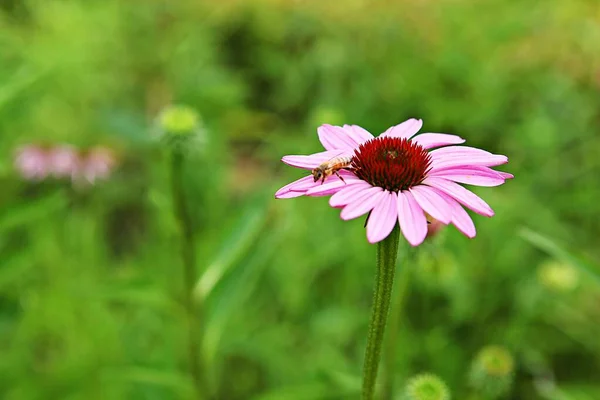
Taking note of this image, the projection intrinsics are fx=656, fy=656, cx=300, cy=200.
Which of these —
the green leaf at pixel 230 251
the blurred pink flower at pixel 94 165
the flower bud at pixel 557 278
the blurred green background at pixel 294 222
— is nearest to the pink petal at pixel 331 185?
the blurred green background at pixel 294 222

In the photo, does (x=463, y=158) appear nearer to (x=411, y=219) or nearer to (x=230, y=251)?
(x=411, y=219)

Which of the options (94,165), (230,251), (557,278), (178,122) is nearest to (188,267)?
(230,251)

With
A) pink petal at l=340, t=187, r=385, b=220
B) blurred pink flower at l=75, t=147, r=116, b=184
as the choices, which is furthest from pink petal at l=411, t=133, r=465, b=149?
blurred pink flower at l=75, t=147, r=116, b=184

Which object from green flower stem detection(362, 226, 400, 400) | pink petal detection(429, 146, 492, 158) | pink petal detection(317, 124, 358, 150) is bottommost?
green flower stem detection(362, 226, 400, 400)

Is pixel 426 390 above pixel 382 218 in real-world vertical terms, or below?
below

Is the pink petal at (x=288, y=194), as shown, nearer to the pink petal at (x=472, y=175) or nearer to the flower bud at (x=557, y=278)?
the pink petal at (x=472, y=175)

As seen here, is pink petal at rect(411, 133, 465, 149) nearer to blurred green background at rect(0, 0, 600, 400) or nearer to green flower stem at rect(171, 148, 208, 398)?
blurred green background at rect(0, 0, 600, 400)

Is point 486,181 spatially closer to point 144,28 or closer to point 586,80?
point 586,80
